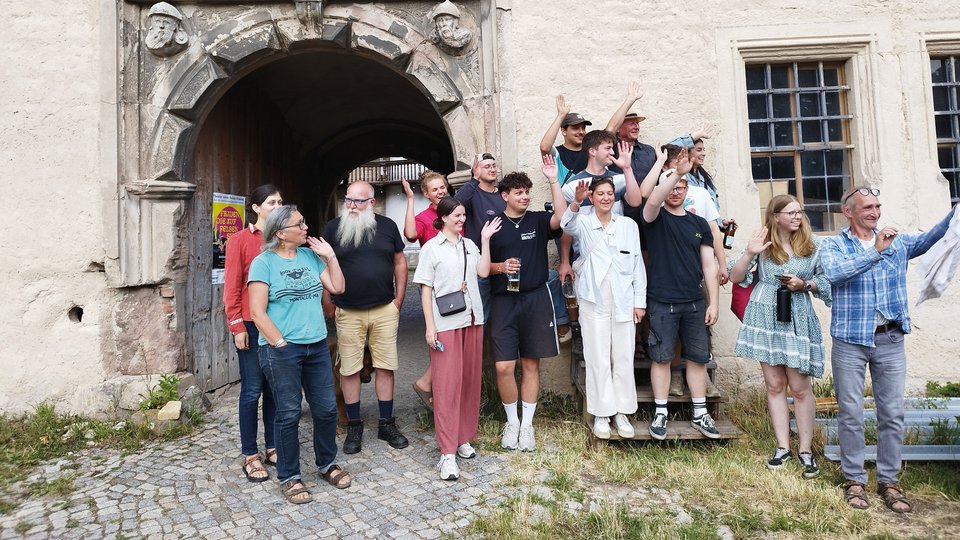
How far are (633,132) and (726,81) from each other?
4.02 feet

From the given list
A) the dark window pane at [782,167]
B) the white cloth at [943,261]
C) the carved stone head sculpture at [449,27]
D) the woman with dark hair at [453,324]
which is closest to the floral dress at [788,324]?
the white cloth at [943,261]

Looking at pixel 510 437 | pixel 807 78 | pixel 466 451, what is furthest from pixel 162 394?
pixel 807 78

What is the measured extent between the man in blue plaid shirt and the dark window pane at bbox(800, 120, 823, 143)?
7.56 feet

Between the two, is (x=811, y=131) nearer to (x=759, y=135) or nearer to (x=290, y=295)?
(x=759, y=135)

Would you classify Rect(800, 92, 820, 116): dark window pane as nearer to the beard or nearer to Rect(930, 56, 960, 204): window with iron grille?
Rect(930, 56, 960, 204): window with iron grille

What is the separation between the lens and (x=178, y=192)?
4934 mm

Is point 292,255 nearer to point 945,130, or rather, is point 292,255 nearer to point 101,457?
point 101,457

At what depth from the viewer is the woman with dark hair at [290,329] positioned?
10.5 feet

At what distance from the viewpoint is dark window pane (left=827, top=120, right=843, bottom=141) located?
520 centimetres

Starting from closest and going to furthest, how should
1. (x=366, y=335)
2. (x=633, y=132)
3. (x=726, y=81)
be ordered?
(x=366, y=335)
(x=633, y=132)
(x=726, y=81)

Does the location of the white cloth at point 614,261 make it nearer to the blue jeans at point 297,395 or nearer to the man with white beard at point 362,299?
the man with white beard at point 362,299

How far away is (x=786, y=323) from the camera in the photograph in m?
3.48

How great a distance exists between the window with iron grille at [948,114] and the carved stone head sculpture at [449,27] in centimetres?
439

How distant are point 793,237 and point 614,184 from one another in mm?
1197
